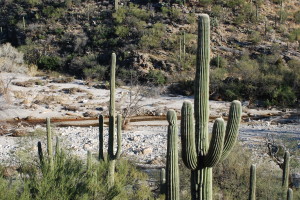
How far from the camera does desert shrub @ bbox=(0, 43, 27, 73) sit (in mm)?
29516

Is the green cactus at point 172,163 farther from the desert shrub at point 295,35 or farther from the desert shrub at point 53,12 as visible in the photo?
the desert shrub at point 53,12

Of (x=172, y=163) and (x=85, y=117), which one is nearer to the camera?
(x=172, y=163)

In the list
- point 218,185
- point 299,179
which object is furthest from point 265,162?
point 218,185

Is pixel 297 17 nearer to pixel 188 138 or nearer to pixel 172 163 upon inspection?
pixel 172 163

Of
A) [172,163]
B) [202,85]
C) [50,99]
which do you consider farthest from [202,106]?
[50,99]

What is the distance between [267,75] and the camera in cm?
2575

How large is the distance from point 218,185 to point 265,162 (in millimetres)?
2154

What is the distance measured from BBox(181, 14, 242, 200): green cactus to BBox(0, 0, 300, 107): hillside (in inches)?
726

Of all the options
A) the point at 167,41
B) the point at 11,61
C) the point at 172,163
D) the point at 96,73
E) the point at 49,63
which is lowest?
the point at 96,73

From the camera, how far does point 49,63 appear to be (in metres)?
32.2

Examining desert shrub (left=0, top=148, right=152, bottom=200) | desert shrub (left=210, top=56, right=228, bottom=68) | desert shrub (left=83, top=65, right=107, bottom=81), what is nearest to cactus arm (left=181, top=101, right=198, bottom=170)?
desert shrub (left=0, top=148, right=152, bottom=200)

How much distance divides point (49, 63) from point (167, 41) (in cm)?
998

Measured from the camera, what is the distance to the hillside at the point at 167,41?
26156 mm

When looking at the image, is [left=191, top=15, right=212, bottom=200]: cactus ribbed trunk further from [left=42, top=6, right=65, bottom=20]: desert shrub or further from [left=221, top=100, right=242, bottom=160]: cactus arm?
[left=42, top=6, right=65, bottom=20]: desert shrub
